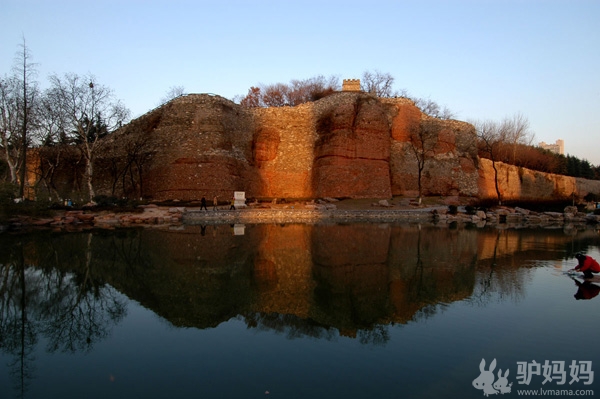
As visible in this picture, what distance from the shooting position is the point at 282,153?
40.9 metres

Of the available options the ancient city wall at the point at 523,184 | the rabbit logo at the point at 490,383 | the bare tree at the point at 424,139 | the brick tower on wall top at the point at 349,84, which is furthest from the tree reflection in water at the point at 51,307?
the ancient city wall at the point at 523,184

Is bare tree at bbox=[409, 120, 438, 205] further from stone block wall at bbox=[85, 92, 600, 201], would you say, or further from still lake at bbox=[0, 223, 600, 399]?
still lake at bbox=[0, 223, 600, 399]

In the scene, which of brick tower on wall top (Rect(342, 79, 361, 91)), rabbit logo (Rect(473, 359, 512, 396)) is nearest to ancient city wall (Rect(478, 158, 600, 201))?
brick tower on wall top (Rect(342, 79, 361, 91))

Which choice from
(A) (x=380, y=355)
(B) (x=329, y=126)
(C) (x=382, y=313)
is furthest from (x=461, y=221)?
(A) (x=380, y=355)

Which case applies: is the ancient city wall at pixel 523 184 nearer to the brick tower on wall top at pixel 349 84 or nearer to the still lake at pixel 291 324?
the brick tower on wall top at pixel 349 84

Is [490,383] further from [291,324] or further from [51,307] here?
[51,307]

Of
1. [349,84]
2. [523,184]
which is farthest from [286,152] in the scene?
[523,184]

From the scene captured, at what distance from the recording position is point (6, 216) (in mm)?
21328

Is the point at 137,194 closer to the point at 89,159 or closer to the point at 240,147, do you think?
the point at 89,159

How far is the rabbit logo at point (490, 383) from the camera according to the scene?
4840 millimetres

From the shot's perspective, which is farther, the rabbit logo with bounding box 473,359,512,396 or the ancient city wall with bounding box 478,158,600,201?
the ancient city wall with bounding box 478,158,600,201

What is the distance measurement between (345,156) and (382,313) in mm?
30386

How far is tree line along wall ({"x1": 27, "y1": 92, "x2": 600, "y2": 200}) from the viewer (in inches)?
1396

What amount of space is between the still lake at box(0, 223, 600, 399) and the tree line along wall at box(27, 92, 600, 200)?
2216 centimetres
